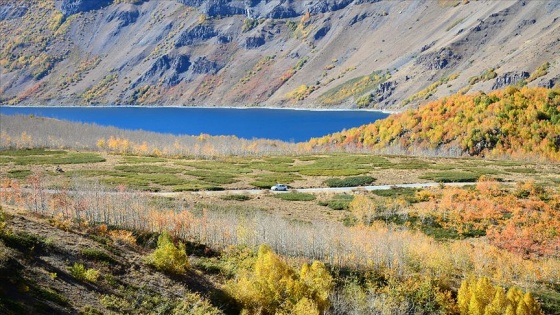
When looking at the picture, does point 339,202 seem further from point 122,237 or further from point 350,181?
point 122,237

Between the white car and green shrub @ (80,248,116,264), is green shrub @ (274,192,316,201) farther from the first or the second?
green shrub @ (80,248,116,264)

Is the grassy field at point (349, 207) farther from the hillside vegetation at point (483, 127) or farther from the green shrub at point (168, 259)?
the hillside vegetation at point (483, 127)

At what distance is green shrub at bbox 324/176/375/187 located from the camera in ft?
281

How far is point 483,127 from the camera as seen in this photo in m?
121

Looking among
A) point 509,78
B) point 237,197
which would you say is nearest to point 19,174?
point 237,197

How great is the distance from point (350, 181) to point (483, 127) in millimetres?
51055

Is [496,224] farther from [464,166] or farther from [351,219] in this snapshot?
[464,166]

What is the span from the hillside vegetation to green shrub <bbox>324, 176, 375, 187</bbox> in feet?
142

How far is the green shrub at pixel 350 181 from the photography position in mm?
85625

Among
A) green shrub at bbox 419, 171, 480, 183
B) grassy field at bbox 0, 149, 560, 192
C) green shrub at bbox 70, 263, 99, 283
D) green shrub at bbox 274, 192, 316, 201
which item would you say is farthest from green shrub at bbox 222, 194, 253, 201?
green shrub at bbox 70, 263, 99, 283

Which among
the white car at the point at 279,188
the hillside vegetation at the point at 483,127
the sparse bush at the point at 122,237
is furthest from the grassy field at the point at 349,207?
the hillside vegetation at the point at 483,127

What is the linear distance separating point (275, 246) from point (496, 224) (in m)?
30.1

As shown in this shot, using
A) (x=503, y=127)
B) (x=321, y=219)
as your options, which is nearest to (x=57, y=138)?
(x=321, y=219)

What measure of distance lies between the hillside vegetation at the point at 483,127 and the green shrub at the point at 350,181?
142ft
